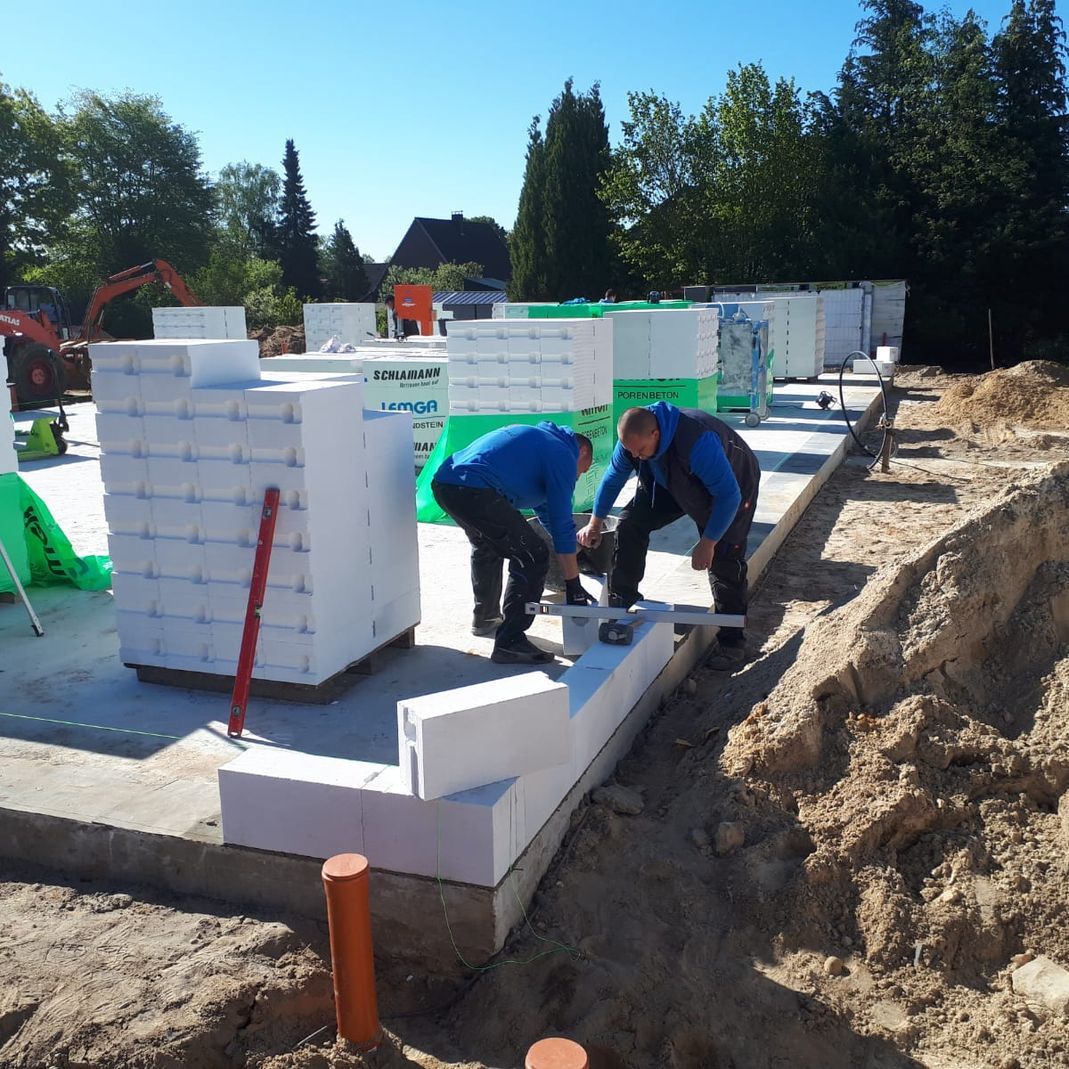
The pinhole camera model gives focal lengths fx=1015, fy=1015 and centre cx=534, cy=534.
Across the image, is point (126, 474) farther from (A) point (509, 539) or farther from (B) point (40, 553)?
(B) point (40, 553)

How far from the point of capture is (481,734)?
3539 millimetres

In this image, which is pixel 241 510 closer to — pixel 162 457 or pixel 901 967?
pixel 162 457

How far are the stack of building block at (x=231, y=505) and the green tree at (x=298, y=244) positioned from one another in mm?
53102

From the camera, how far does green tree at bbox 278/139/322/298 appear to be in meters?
57.2

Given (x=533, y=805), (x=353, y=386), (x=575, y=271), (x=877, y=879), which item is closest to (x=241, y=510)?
(x=353, y=386)

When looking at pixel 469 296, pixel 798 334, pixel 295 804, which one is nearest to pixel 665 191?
pixel 469 296

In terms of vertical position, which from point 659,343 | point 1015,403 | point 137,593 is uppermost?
point 659,343

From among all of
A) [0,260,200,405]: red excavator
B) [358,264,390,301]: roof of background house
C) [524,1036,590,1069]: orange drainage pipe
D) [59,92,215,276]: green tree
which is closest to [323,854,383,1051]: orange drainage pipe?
[524,1036,590,1069]: orange drainage pipe

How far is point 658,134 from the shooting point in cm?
3762

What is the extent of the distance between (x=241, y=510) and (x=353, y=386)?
0.88m

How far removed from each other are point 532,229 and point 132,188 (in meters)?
21.0

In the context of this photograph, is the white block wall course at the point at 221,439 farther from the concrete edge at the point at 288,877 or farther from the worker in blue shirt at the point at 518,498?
the concrete edge at the point at 288,877

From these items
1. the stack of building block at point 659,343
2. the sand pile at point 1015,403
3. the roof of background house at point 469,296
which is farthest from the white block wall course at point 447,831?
the roof of background house at point 469,296

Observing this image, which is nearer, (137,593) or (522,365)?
(137,593)
